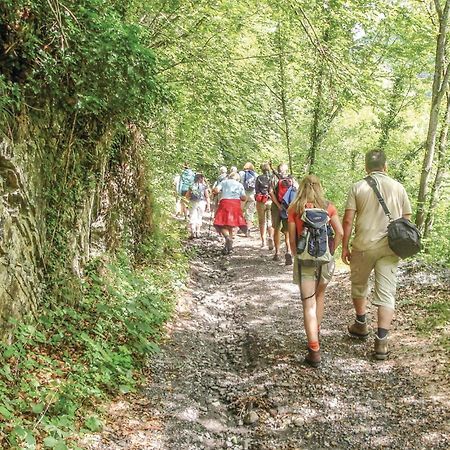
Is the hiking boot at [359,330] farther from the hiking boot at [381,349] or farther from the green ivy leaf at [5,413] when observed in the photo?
the green ivy leaf at [5,413]

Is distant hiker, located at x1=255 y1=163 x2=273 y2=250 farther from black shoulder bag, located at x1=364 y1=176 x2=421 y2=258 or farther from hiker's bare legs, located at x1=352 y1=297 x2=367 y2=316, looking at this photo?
black shoulder bag, located at x1=364 y1=176 x2=421 y2=258

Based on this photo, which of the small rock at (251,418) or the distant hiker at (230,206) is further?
the distant hiker at (230,206)

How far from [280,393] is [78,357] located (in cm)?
211

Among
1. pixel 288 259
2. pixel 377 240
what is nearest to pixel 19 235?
pixel 377 240

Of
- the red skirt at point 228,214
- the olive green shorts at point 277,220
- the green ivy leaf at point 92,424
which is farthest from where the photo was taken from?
the red skirt at point 228,214

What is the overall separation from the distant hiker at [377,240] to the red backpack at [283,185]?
14.0 ft

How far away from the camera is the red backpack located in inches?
398

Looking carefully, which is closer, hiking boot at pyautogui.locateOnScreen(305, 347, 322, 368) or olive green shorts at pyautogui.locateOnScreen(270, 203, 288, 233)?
hiking boot at pyautogui.locateOnScreen(305, 347, 322, 368)

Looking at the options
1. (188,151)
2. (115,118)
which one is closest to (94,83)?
(115,118)

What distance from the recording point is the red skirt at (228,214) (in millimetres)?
11656

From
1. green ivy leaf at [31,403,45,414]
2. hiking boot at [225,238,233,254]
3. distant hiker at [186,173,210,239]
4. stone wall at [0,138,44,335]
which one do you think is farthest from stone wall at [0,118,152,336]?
distant hiker at [186,173,210,239]

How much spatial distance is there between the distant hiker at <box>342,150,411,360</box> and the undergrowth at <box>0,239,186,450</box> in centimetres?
264

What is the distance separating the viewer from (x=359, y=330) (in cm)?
605

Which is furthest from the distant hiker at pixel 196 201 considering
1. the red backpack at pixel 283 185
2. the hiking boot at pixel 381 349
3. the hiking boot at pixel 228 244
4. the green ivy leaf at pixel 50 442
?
the green ivy leaf at pixel 50 442
